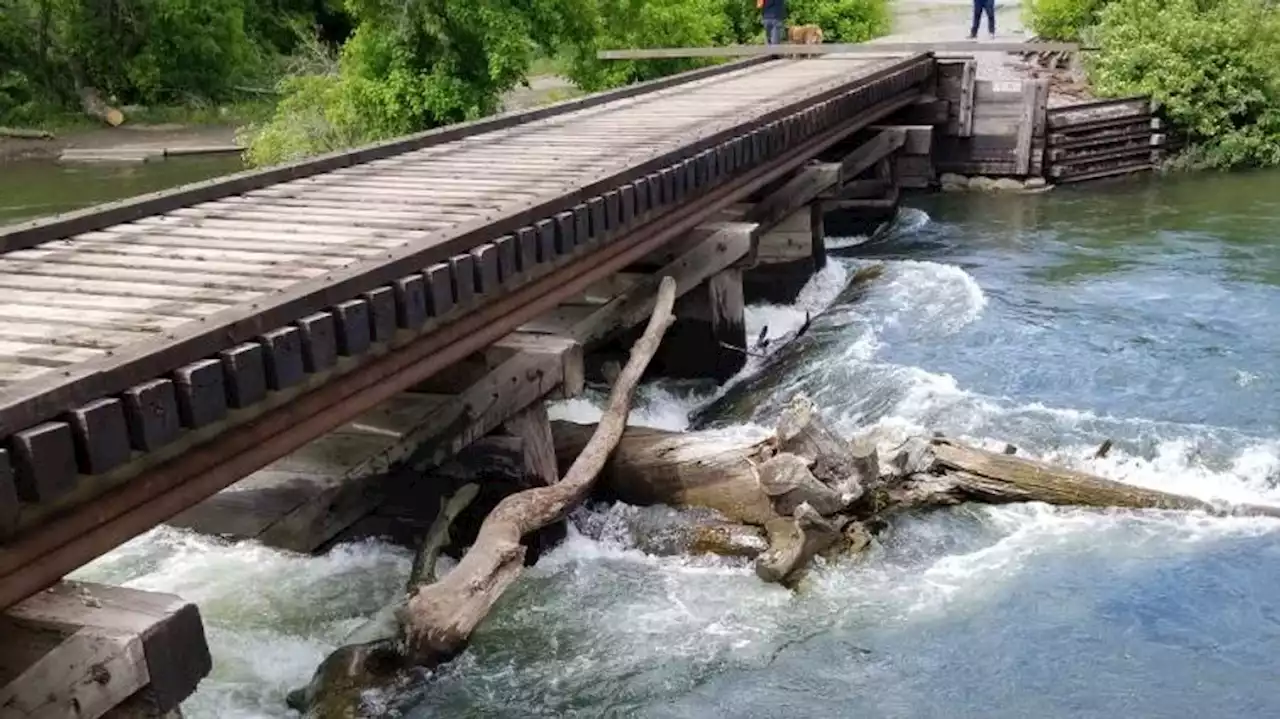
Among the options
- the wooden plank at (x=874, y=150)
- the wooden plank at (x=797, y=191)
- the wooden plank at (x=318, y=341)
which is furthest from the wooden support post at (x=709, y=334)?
the wooden plank at (x=318, y=341)

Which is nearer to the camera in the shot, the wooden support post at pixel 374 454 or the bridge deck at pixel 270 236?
the bridge deck at pixel 270 236

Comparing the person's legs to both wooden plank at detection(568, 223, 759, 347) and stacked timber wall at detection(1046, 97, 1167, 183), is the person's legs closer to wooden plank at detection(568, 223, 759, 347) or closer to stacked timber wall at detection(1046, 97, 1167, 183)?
stacked timber wall at detection(1046, 97, 1167, 183)

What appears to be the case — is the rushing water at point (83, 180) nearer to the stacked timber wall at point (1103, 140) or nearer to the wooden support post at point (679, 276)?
the wooden support post at point (679, 276)

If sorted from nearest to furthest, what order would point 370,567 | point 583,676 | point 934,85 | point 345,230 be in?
1. point 583,676
2. point 345,230
3. point 370,567
4. point 934,85

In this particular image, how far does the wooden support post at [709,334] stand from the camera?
10539 mm

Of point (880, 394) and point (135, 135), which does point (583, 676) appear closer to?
point (880, 394)

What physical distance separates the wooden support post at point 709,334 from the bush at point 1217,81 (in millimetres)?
12014

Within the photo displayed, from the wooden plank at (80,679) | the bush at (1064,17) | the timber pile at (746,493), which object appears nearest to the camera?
the wooden plank at (80,679)

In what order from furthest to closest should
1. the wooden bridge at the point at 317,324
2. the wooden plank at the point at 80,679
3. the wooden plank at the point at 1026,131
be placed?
the wooden plank at the point at 1026,131, the wooden bridge at the point at 317,324, the wooden plank at the point at 80,679

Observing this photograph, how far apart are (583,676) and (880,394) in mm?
4472

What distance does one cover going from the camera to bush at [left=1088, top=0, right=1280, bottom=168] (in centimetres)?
1927

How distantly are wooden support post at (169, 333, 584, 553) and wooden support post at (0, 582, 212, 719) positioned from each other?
2402mm

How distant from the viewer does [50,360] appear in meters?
4.41

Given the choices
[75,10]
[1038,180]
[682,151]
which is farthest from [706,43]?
[75,10]
